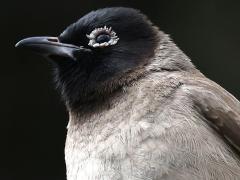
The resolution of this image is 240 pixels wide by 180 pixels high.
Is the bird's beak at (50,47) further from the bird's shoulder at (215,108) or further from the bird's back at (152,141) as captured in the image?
the bird's shoulder at (215,108)

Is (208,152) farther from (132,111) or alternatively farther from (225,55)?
(225,55)

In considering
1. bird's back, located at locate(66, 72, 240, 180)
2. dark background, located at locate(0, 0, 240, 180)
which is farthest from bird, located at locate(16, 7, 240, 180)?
dark background, located at locate(0, 0, 240, 180)

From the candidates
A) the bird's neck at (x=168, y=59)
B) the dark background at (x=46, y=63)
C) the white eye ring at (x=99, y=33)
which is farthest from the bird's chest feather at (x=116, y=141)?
the dark background at (x=46, y=63)

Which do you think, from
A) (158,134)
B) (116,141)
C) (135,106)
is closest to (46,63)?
(135,106)

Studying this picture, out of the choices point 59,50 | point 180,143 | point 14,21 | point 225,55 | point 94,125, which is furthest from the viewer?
point 225,55

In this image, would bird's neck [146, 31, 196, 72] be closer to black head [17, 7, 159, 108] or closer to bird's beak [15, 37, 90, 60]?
black head [17, 7, 159, 108]

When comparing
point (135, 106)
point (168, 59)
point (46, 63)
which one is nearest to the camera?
point (135, 106)

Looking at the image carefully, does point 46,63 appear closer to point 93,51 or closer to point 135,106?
point 93,51

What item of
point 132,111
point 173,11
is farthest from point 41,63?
point 132,111
